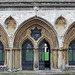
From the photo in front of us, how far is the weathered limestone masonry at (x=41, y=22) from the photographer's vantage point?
10172mm

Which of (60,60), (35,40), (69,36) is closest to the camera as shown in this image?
(60,60)

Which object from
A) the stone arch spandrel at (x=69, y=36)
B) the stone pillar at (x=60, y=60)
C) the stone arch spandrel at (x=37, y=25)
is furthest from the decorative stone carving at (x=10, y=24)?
the stone arch spandrel at (x=69, y=36)

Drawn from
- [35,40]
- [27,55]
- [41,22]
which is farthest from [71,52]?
[27,55]

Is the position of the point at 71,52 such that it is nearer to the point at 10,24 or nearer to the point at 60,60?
the point at 60,60

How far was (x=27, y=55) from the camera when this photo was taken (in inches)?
421

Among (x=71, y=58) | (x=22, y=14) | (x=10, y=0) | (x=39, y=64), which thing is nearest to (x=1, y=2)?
(x=10, y=0)

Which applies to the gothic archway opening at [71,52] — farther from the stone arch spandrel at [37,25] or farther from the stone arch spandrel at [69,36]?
the stone arch spandrel at [37,25]

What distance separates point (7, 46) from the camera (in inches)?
408

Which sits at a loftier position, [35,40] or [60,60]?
[35,40]

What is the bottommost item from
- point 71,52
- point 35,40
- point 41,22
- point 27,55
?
point 27,55

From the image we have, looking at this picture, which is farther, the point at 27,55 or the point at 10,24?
the point at 27,55

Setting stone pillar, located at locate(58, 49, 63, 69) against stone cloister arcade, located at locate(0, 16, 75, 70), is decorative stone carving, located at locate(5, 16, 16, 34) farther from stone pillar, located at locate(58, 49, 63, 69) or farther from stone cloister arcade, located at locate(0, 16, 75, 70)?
stone pillar, located at locate(58, 49, 63, 69)

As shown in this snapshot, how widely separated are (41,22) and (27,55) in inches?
99.6

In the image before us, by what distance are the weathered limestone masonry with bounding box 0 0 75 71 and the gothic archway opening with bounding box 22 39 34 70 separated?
0.35m
